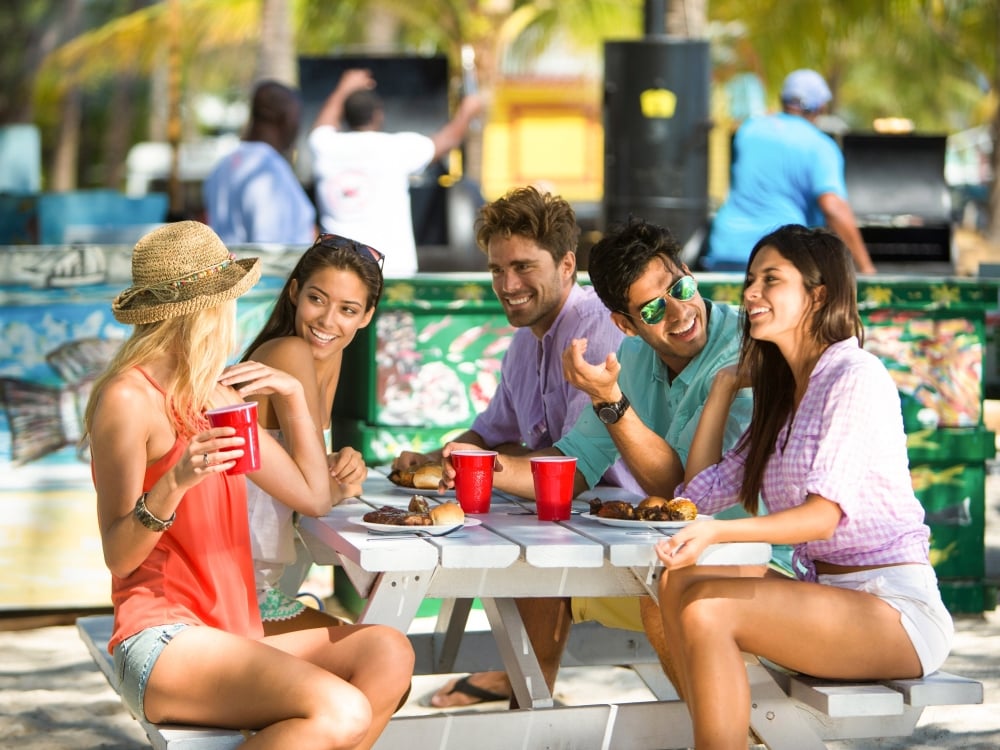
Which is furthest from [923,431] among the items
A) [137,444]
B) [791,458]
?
[137,444]

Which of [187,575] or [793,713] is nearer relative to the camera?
[187,575]

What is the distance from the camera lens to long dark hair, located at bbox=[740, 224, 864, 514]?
11.2 feet

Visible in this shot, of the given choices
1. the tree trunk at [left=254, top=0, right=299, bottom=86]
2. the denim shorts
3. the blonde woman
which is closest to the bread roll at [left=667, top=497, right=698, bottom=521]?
the blonde woman

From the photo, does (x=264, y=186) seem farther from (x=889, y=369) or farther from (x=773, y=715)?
(x=773, y=715)

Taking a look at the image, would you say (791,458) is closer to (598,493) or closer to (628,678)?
(598,493)

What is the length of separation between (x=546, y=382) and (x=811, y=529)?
4.76ft

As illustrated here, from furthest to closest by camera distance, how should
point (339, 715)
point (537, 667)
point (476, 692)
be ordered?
1. point (476, 692)
2. point (537, 667)
3. point (339, 715)

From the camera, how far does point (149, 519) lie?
9.82 feet

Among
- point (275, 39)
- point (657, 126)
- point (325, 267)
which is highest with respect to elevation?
point (275, 39)

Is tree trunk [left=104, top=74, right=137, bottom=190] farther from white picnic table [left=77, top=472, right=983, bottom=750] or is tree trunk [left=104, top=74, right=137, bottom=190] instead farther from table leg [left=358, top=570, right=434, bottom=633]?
table leg [left=358, top=570, right=434, bottom=633]

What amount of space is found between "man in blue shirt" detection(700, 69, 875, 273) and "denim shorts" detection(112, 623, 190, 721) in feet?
17.7

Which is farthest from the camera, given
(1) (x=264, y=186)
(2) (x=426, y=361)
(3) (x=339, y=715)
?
(1) (x=264, y=186)

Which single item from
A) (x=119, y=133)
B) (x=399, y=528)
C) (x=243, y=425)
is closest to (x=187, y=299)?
(x=243, y=425)

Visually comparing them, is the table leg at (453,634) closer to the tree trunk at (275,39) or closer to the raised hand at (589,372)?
the raised hand at (589,372)
